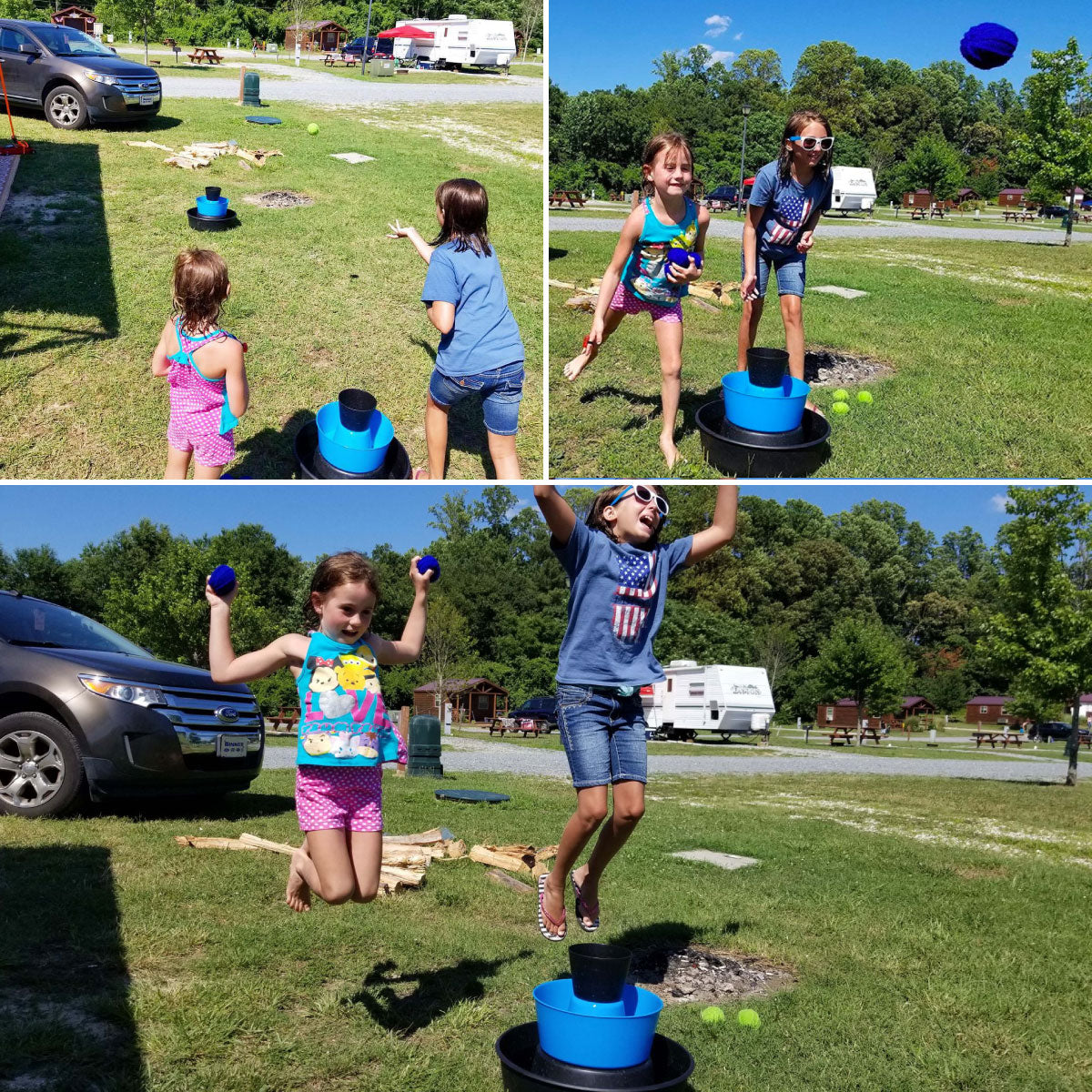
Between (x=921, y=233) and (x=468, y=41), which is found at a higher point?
(x=468, y=41)

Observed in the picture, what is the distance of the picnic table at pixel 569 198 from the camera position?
11.6m

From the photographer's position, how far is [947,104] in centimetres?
1366

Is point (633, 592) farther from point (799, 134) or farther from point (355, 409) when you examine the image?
point (799, 134)

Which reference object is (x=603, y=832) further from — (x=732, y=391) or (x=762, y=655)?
(x=762, y=655)

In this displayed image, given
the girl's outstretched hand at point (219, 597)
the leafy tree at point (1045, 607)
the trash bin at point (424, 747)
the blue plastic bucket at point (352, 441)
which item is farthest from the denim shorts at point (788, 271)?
the leafy tree at point (1045, 607)

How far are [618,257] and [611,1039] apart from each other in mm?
3677

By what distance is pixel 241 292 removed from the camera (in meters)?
8.09

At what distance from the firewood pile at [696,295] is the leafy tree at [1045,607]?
19.6ft

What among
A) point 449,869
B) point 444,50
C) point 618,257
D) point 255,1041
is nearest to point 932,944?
point 449,869

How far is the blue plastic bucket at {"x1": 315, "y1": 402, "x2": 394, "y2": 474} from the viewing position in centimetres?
514

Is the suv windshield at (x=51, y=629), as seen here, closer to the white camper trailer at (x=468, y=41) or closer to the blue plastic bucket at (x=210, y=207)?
the blue plastic bucket at (x=210, y=207)

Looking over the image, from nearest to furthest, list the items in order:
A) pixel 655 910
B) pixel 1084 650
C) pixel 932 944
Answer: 1. pixel 932 944
2. pixel 655 910
3. pixel 1084 650

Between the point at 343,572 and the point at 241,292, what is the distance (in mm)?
5421

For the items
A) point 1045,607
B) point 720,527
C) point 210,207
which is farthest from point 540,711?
point 720,527
